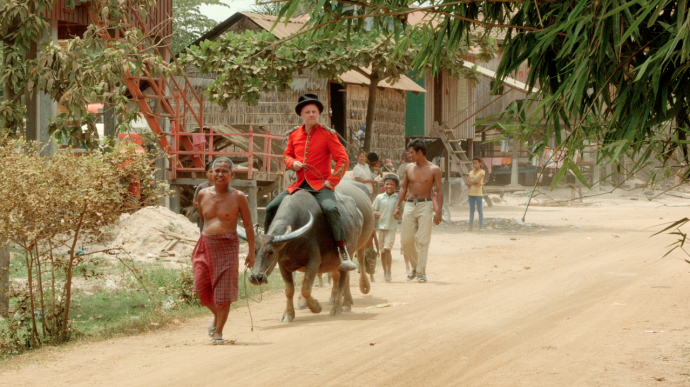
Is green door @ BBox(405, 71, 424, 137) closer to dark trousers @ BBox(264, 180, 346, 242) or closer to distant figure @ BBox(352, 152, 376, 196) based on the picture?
distant figure @ BBox(352, 152, 376, 196)

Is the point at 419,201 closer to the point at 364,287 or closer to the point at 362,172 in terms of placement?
the point at 364,287

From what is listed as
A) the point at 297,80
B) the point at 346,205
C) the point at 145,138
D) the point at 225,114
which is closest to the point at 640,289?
the point at 346,205

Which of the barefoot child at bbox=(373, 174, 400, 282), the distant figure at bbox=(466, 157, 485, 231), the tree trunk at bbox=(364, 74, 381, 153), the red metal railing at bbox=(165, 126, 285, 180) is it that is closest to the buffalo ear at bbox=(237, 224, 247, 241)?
the barefoot child at bbox=(373, 174, 400, 282)

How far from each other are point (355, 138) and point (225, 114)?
160 inches

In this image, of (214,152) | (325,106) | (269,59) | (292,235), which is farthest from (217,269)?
(325,106)

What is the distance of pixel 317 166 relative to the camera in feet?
29.9

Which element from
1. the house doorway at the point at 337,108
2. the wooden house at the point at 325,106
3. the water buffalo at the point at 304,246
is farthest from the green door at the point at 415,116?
the water buffalo at the point at 304,246

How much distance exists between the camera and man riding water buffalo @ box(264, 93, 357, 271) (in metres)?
8.97

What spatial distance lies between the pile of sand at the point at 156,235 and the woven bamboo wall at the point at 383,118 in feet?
33.0

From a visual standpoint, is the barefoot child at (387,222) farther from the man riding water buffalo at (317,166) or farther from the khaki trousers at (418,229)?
the man riding water buffalo at (317,166)

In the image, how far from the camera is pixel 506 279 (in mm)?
12367

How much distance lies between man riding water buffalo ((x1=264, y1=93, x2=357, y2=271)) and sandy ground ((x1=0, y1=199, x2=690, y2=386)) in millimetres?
1082

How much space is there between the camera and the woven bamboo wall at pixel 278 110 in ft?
79.3

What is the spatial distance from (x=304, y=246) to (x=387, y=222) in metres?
3.99
